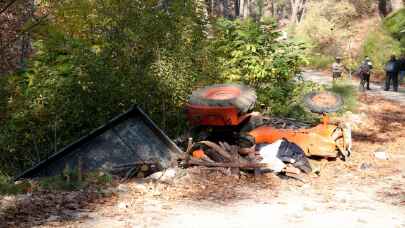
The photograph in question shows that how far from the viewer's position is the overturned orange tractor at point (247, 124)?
12.1 meters

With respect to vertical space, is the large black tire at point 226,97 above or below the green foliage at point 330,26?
below

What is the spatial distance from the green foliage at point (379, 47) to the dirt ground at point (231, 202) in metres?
22.7

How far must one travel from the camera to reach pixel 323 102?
1304cm

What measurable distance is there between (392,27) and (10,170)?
3098 centimetres

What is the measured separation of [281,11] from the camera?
333 feet

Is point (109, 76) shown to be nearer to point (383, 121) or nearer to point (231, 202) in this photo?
point (231, 202)

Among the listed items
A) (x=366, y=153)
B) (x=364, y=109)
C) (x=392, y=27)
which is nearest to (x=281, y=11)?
(x=392, y=27)

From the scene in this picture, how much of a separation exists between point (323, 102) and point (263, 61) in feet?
12.3

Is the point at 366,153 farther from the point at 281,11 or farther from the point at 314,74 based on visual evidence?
the point at 281,11

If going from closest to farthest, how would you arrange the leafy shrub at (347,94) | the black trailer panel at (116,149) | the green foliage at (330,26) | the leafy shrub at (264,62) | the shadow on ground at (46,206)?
the shadow on ground at (46,206)
the black trailer panel at (116,149)
the leafy shrub at (264,62)
the leafy shrub at (347,94)
the green foliage at (330,26)

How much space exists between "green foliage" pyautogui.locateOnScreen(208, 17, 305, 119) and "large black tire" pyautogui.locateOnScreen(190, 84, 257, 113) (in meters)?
2.12

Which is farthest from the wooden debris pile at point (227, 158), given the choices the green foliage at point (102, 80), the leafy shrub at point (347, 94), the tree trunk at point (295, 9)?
the tree trunk at point (295, 9)

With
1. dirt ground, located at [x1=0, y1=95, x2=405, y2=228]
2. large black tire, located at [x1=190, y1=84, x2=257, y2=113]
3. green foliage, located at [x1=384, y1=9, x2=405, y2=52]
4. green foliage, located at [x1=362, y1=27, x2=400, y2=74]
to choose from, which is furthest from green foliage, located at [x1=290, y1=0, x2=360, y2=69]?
dirt ground, located at [x1=0, y1=95, x2=405, y2=228]

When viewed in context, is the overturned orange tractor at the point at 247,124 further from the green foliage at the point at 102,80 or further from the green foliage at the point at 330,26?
the green foliage at the point at 330,26
